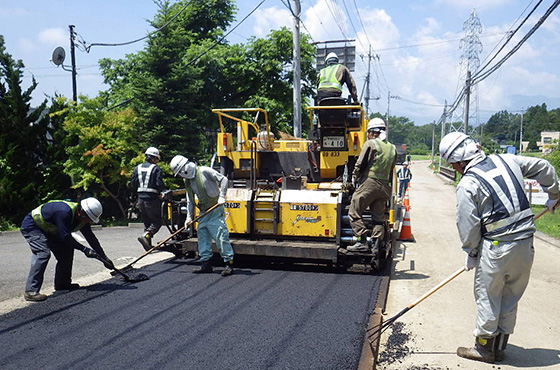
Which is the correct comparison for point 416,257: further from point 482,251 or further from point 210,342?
point 210,342

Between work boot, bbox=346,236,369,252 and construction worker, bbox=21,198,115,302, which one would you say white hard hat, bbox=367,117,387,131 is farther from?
construction worker, bbox=21,198,115,302

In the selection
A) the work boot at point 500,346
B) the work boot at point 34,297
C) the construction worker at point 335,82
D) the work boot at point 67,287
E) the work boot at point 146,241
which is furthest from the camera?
the construction worker at point 335,82

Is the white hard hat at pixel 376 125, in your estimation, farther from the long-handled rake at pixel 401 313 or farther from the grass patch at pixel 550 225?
the grass patch at pixel 550 225

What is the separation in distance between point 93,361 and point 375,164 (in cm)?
388

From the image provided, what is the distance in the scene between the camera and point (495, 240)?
11.6ft

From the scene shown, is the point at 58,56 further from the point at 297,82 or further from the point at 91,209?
the point at 91,209

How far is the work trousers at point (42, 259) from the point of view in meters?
5.12

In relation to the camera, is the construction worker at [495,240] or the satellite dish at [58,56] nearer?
the construction worker at [495,240]

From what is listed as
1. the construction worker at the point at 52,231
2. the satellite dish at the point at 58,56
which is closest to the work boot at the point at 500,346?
the construction worker at the point at 52,231

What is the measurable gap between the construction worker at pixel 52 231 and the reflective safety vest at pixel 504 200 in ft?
12.4

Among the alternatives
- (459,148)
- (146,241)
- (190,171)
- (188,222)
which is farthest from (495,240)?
(146,241)

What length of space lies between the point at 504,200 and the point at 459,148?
51 centimetres

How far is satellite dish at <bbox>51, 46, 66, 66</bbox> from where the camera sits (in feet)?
48.5

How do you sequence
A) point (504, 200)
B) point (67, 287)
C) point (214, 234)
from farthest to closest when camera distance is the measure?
point (214, 234) < point (67, 287) < point (504, 200)
